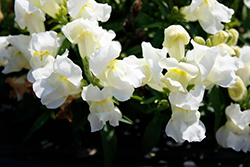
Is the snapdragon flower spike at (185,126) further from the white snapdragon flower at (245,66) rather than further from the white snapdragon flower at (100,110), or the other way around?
the white snapdragon flower at (245,66)

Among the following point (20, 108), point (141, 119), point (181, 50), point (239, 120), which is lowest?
point (141, 119)

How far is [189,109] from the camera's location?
859mm

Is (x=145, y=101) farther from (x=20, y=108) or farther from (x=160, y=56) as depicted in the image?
(x=20, y=108)

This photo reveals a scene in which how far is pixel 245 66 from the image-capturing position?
1146 millimetres

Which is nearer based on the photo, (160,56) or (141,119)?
(160,56)

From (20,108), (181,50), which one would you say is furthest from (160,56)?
(20,108)

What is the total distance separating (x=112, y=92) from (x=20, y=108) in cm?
74

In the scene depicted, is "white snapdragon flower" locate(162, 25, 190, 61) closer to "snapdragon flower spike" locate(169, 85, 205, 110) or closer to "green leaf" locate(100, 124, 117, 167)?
"snapdragon flower spike" locate(169, 85, 205, 110)

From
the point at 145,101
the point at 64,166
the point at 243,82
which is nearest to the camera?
the point at 145,101

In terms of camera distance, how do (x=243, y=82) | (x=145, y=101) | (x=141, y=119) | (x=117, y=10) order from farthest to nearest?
1. (x=141, y=119)
2. (x=117, y=10)
3. (x=243, y=82)
4. (x=145, y=101)

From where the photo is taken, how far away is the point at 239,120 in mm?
1078

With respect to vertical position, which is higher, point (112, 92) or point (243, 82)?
point (112, 92)

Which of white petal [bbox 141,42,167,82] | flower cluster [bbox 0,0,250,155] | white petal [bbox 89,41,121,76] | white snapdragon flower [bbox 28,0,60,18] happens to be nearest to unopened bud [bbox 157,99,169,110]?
flower cluster [bbox 0,0,250,155]

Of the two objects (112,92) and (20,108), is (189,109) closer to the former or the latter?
(112,92)
